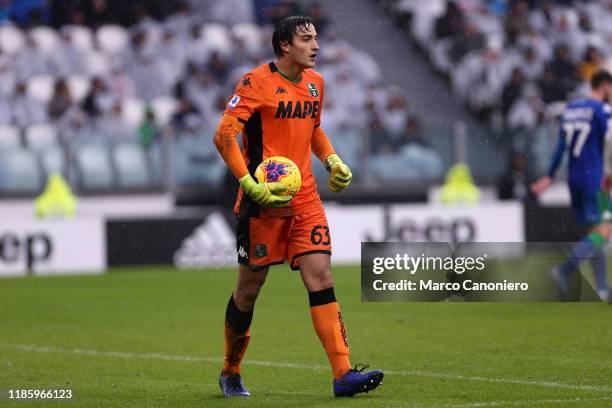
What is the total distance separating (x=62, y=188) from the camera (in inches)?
799

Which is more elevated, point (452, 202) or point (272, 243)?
point (272, 243)

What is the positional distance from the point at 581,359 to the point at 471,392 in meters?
1.68

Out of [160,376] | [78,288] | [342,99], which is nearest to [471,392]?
[160,376]

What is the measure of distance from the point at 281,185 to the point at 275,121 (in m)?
0.44

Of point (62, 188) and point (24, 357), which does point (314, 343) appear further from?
point (62, 188)

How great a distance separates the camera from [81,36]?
910 inches

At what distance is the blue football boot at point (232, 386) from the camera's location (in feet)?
25.8

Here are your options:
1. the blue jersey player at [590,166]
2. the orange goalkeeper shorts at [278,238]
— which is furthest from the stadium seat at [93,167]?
the orange goalkeeper shorts at [278,238]

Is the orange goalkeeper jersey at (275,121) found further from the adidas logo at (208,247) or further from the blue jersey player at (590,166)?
the adidas logo at (208,247)

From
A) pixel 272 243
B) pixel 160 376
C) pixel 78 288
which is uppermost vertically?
pixel 272 243

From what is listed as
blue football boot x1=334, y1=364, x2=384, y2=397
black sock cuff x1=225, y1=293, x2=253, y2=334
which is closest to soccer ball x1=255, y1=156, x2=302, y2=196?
black sock cuff x1=225, y1=293, x2=253, y2=334

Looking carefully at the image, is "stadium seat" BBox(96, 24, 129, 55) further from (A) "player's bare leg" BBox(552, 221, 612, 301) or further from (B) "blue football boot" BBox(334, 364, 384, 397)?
(B) "blue football boot" BBox(334, 364, 384, 397)

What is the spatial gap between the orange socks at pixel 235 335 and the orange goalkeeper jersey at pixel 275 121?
613mm

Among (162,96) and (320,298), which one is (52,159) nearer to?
(162,96)
